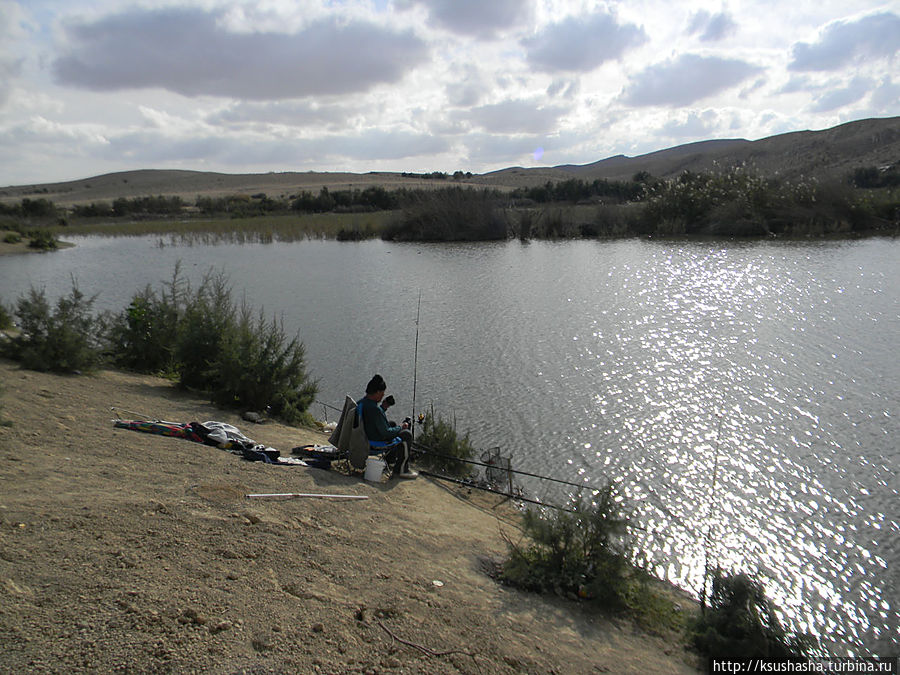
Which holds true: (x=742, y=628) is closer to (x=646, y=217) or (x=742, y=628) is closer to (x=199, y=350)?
(x=199, y=350)

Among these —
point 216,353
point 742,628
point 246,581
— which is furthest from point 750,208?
point 246,581

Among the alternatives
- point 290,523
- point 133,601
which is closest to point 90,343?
point 290,523

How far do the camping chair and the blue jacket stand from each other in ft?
0.24

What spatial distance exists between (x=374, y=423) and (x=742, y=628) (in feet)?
14.1

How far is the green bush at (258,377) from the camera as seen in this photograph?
33.7 ft

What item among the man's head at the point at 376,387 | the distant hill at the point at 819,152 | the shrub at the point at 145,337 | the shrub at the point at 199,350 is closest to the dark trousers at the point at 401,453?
the man's head at the point at 376,387

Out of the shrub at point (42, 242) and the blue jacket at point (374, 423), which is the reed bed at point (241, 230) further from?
the blue jacket at point (374, 423)

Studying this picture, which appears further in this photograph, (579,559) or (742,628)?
(579,559)

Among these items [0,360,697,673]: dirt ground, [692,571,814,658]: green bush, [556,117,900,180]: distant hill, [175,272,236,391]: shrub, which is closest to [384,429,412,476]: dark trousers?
[0,360,697,673]: dirt ground

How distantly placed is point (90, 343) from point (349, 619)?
942 cm

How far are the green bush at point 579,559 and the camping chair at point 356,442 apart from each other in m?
2.60

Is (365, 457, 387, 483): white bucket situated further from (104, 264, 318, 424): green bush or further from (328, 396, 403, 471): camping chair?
(104, 264, 318, 424): green bush

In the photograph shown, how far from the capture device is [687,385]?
11609 millimetres

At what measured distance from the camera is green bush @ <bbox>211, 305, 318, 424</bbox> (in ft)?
33.7
